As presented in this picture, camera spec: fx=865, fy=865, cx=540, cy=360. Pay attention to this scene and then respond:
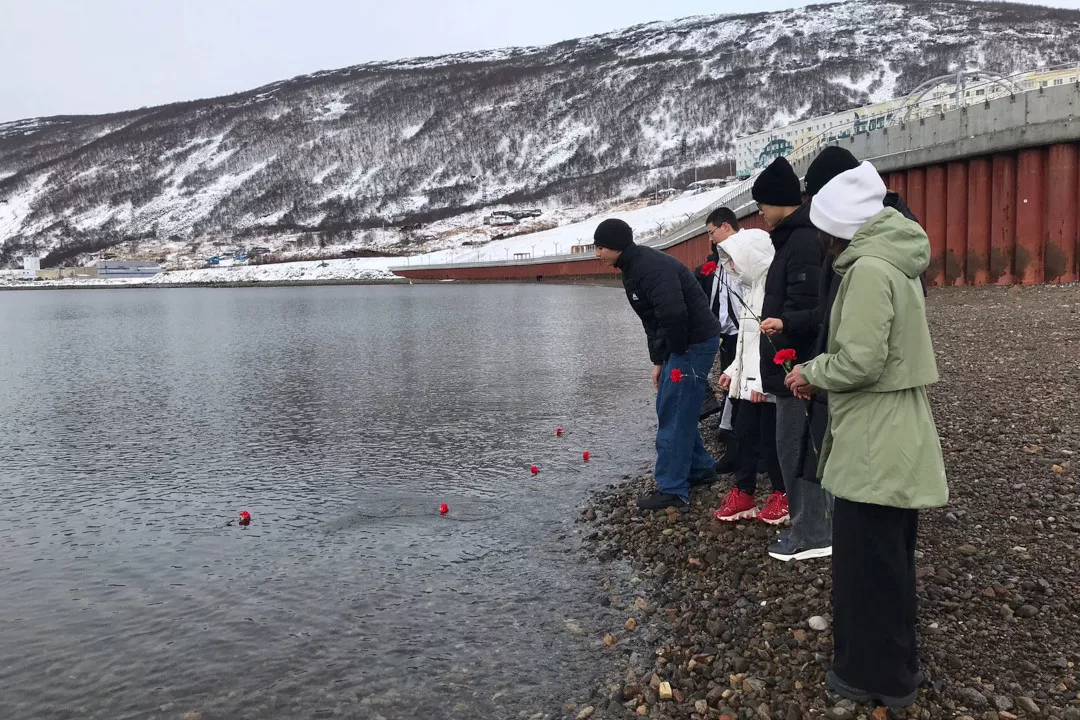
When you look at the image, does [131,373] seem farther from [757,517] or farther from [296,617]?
[757,517]

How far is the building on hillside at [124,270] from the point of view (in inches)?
5920

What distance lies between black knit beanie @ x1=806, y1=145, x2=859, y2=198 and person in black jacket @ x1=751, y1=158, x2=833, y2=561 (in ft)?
1.74

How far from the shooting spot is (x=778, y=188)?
5.65 metres

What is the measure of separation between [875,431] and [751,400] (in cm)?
289

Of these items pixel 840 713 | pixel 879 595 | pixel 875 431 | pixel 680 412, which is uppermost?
pixel 875 431

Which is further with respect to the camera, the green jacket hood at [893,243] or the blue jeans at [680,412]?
the blue jeans at [680,412]

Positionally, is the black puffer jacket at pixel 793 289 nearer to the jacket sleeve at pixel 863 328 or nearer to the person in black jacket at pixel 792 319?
the person in black jacket at pixel 792 319

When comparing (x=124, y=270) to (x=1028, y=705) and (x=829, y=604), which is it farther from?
(x=1028, y=705)

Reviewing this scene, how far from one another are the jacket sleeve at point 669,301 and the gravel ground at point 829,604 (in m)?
1.52

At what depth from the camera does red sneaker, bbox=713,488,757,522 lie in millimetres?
6793

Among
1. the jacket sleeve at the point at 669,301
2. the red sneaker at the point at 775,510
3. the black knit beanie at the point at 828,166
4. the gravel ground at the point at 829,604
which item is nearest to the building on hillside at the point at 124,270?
the jacket sleeve at the point at 669,301

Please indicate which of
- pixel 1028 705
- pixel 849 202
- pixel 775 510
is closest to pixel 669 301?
pixel 775 510

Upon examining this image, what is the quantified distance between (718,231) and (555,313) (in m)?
29.0

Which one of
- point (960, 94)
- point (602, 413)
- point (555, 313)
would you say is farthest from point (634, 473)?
point (555, 313)
